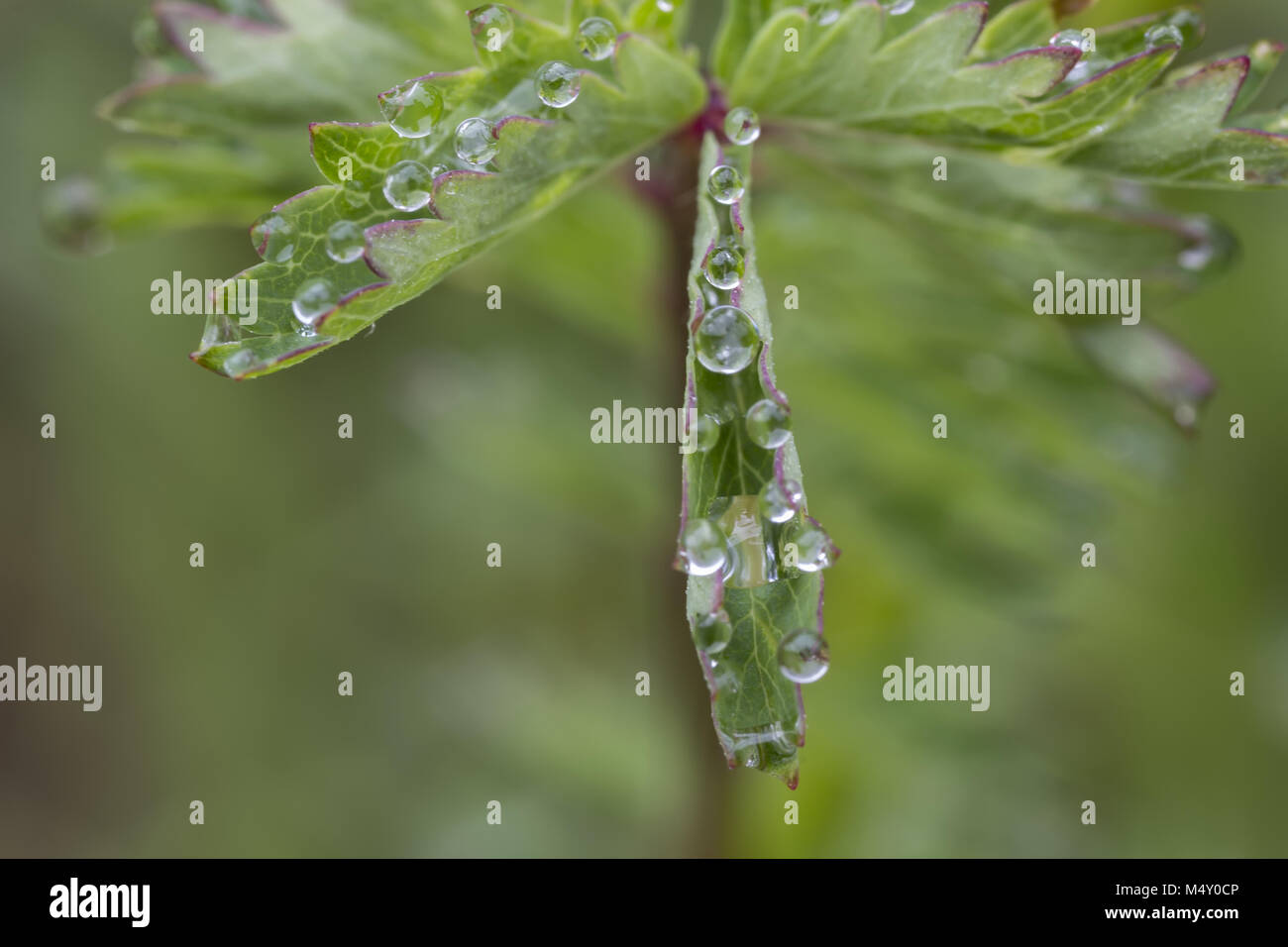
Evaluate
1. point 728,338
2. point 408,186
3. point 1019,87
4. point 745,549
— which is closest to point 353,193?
point 408,186

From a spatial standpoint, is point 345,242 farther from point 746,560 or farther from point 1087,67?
point 1087,67

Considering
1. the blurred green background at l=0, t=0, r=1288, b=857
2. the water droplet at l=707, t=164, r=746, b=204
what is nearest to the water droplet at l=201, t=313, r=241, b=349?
the water droplet at l=707, t=164, r=746, b=204

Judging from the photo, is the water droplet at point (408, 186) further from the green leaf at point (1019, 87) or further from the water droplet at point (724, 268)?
the green leaf at point (1019, 87)

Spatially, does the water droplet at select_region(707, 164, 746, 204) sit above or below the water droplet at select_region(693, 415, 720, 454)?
above

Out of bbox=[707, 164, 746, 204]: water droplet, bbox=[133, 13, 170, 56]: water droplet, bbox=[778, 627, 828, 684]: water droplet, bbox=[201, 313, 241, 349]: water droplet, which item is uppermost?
bbox=[133, 13, 170, 56]: water droplet

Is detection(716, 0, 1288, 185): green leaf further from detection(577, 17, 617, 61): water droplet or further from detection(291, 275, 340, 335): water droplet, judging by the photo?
detection(291, 275, 340, 335): water droplet

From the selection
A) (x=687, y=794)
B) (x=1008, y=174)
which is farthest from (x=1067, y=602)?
(x=1008, y=174)
